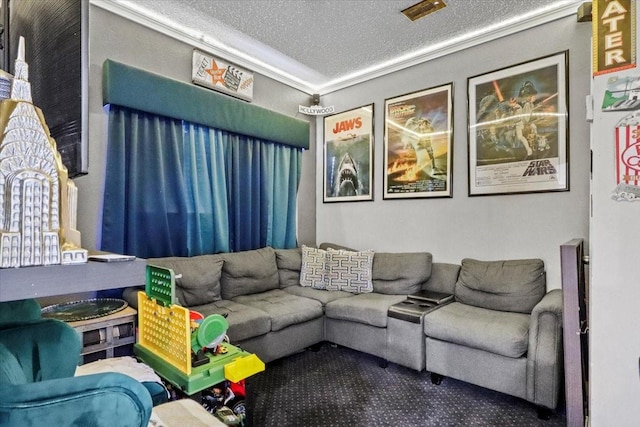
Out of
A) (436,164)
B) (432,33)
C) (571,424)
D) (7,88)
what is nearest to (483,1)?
(432,33)

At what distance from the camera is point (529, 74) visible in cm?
270

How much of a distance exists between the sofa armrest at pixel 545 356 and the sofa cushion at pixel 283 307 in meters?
1.54

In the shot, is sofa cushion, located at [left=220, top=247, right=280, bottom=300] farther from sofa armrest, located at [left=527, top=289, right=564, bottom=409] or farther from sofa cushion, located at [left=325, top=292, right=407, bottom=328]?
sofa armrest, located at [left=527, top=289, right=564, bottom=409]

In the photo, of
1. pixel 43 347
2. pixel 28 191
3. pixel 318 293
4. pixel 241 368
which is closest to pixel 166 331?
pixel 241 368

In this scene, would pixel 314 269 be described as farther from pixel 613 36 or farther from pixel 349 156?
pixel 613 36

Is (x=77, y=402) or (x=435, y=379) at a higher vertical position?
(x=77, y=402)

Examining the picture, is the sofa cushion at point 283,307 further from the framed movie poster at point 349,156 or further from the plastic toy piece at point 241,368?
the framed movie poster at point 349,156

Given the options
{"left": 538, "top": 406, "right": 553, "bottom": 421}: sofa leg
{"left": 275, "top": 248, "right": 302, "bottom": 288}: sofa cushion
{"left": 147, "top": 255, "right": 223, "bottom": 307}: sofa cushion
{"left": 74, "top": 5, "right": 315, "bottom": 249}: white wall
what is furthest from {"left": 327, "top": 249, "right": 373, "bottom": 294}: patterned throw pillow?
{"left": 74, "top": 5, "right": 315, "bottom": 249}: white wall

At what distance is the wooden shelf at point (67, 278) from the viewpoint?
458 mm

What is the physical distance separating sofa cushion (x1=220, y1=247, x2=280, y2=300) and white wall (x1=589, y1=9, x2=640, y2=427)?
93.8 inches

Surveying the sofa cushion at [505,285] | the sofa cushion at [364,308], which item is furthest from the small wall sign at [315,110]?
the sofa cushion at [505,285]

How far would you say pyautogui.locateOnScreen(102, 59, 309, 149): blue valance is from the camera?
97.8 inches

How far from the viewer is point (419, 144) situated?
330 centimetres

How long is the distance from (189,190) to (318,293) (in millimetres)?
1477
